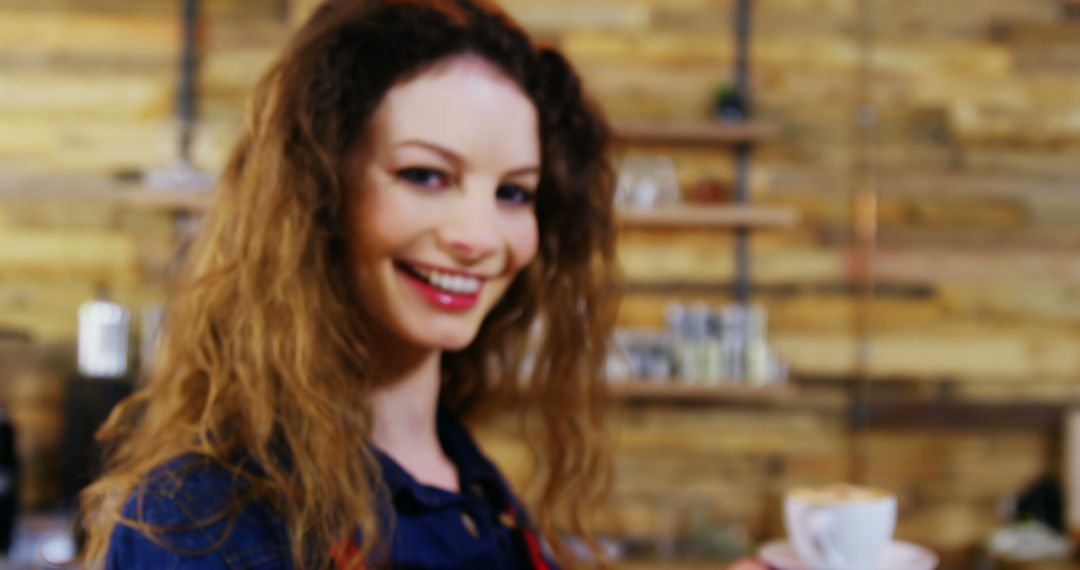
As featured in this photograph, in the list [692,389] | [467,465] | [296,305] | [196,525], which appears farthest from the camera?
[692,389]

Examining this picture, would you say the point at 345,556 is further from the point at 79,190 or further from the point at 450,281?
the point at 79,190

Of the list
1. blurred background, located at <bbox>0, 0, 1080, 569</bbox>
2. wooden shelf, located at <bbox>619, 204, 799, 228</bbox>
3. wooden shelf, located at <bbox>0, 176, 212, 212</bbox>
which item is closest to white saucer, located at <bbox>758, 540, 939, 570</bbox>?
wooden shelf, located at <bbox>619, 204, 799, 228</bbox>

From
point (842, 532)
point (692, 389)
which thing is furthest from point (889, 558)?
point (692, 389)

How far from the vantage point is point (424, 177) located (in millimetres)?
1015

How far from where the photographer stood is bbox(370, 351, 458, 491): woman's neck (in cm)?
108

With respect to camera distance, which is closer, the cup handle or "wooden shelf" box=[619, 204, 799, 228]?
the cup handle

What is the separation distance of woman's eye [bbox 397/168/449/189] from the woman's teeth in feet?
0.26

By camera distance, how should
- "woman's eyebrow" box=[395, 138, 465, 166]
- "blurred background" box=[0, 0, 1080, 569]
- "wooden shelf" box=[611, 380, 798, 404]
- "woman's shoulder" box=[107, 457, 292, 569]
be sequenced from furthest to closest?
"blurred background" box=[0, 0, 1080, 569]
"wooden shelf" box=[611, 380, 798, 404]
"woman's eyebrow" box=[395, 138, 465, 166]
"woman's shoulder" box=[107, 457, 292, 569]

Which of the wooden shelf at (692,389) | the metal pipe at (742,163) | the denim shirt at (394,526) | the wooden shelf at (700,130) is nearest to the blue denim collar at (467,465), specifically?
the denim shirt at (394,526)

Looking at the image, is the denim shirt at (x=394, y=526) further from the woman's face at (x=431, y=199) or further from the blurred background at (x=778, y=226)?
the blurred background at (x=778, y=226)

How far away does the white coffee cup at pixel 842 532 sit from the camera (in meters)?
1.04

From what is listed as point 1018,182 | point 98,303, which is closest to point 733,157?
point 1018,182

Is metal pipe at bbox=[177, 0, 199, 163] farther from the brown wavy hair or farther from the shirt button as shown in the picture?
the shirt button

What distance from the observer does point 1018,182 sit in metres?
3.85
